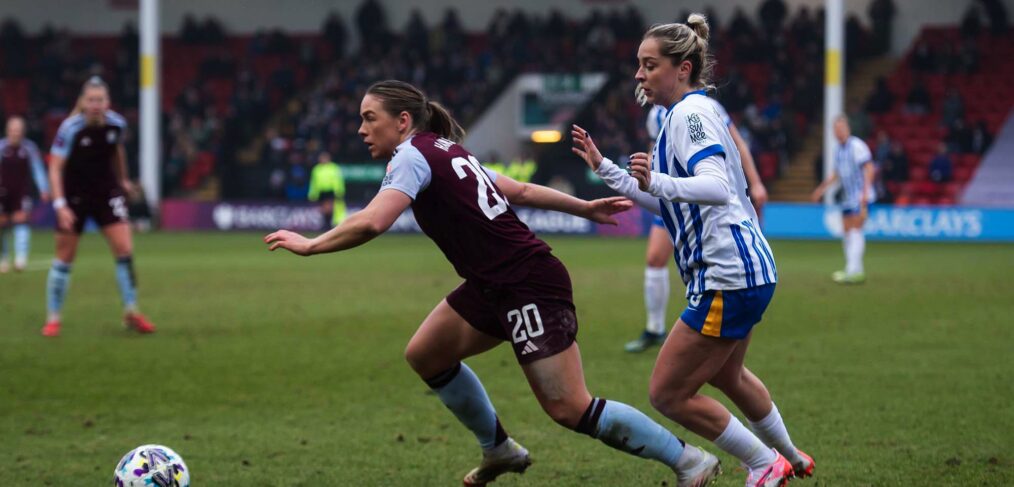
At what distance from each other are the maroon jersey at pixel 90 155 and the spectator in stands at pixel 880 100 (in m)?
24.0

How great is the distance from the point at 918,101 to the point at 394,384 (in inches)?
1000

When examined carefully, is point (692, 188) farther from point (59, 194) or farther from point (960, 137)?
point (960, 137)

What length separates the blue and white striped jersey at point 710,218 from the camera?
4.89 m

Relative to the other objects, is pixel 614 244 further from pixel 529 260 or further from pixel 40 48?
pixel 40 48

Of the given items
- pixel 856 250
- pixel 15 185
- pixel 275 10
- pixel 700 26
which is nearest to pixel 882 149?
pixel 856 250

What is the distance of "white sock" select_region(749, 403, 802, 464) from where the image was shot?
5.57 meters

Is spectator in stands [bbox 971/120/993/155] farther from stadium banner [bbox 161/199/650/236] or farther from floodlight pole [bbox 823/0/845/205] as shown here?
stadium banner [bbox 161/199/650/236]

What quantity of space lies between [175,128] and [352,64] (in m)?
5.68

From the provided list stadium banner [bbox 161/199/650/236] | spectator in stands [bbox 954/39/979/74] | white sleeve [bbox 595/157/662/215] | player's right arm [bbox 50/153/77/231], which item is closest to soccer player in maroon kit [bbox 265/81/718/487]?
white sleeve [bbox 595/157/662/215]

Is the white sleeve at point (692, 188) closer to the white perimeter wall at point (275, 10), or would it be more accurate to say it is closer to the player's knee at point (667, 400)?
the player's knee at point (667, 400)

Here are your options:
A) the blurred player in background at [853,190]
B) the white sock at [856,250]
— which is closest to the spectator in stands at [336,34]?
the blurred player in background at [853,190]

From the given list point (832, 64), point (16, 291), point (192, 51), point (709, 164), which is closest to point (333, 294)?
point (16, 291)

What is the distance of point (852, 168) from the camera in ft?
54.8

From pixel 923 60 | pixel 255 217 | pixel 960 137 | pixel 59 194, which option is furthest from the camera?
pixel 923 60
